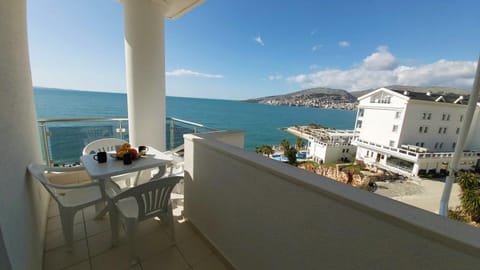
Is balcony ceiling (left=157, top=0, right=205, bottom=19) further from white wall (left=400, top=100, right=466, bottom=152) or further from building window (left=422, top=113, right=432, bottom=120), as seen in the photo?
building window (left=422, top=113, right=432, bottom=120)

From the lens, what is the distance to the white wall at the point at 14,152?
94 centimetres

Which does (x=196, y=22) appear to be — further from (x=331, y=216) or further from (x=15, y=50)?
(x=331, y=216)

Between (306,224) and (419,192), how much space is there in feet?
54.0

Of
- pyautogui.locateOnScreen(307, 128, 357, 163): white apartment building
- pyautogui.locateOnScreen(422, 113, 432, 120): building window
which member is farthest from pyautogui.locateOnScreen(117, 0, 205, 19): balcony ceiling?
pyautogui.locateOnScreen(422, 113, 432, 120): building window

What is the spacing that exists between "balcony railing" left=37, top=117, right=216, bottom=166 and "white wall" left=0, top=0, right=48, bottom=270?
1350mm

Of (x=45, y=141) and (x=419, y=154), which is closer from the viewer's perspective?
(x=45, y=141)

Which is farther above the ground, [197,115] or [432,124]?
[432,124]

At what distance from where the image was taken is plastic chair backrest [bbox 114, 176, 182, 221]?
1.44 metres

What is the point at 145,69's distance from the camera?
2762mm

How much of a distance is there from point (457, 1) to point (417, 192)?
35.6 feet

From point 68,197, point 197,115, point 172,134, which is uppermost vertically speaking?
point 172,134

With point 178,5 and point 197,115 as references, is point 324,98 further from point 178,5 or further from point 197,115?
point 178,5

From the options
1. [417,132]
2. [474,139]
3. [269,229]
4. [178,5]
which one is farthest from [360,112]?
[269,229]

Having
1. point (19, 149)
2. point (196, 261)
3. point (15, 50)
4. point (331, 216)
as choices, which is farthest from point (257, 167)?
point (15, 50)
